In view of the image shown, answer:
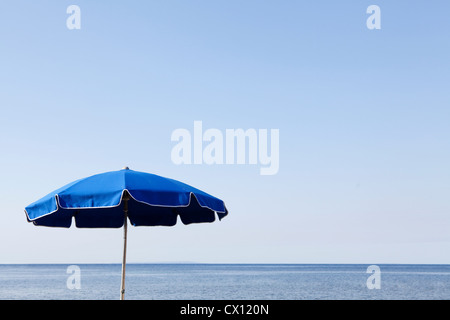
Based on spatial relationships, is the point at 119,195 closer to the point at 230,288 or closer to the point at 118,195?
the point at 118,195

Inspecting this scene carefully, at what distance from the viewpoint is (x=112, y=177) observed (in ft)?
17.2

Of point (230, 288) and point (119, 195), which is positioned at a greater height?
point (119, 195)

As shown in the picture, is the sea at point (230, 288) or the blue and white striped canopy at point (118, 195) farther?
the sea at point (230, 288)

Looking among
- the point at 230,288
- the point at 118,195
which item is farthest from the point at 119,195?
the point at 230,288

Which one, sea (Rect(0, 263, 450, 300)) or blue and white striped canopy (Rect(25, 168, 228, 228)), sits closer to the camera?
blue and white striped canopy (Rect(25, 168, 228, 228))

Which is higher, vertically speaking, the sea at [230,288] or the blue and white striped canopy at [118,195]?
the blue and white striped canopy at [118,195]

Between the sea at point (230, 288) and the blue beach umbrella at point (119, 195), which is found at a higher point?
the blue beach umbrella at point (119, 195)

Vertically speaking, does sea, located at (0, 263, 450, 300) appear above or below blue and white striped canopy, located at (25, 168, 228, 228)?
below

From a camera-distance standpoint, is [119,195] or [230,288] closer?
[119,195]

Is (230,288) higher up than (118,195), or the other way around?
(118,195)
